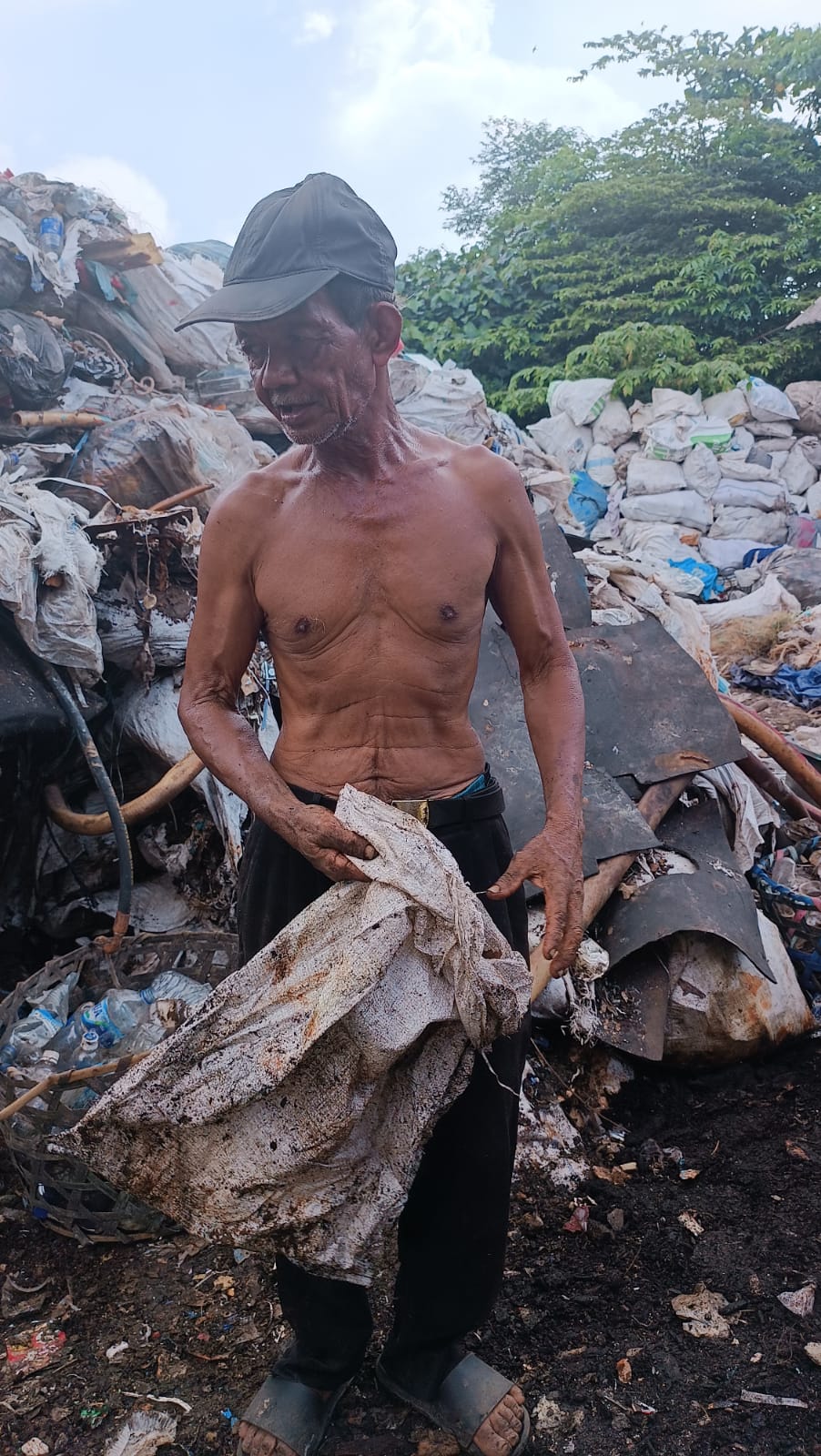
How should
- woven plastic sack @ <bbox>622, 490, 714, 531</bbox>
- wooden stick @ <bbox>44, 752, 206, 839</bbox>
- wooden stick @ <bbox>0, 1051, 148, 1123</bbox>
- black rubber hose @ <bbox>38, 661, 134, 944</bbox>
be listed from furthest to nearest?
woven plastic sack @ <bbox>622, 490, 714, 531</bbox> → wooden stick @ <bbox>44, 752, 206, 839</bbox> → black rubber hose @ <bbox>38, 661, 134, 944</bbox> → wooden stick @ <bbox>0, 1051, 148, 1123</bbox>

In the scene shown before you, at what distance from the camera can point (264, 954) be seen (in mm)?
1488

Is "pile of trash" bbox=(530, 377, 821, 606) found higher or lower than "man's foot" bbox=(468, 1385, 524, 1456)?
higher

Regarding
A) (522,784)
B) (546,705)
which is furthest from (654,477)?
(546,705)

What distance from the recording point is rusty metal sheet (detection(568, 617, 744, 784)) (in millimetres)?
3291

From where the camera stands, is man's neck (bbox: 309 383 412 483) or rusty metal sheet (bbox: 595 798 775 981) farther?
rusty metal sheet (bbox: 595 798 775 981)

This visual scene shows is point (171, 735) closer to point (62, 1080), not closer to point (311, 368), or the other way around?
point (62, 1080)

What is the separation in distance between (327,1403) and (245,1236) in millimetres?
660

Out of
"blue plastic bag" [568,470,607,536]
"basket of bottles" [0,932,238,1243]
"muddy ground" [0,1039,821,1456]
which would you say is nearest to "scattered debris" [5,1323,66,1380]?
"muddy ground" [0,1039,821,1456]

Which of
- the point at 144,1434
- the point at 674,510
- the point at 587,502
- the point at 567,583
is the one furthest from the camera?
the point at 587,502

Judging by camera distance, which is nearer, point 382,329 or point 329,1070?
point 329,1070

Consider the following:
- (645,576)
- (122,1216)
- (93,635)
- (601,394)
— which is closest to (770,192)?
(601,394)

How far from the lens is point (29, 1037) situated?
266 centimetres

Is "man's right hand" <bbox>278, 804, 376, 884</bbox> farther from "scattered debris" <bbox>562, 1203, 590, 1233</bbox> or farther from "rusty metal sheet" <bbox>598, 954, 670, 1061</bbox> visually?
"rusty metal sheet" <bbox>598, 954, 670, 1061</bbox>

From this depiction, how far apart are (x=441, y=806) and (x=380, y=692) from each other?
23cm
